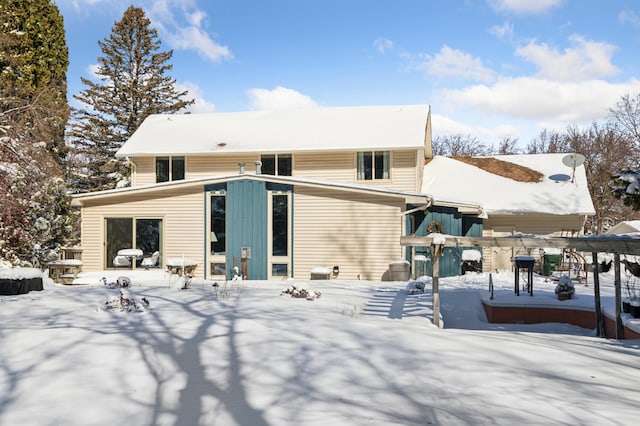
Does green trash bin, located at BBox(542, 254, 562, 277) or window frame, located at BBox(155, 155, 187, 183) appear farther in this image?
window frame, located at BBox(155, 155, 187, 183)

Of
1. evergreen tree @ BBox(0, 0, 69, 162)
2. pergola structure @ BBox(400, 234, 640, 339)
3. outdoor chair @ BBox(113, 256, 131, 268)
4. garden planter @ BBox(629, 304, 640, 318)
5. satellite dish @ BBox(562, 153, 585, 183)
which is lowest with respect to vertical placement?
garden planter @ BBox(629, 304, 640, 318)

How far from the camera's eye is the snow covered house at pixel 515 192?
65.1 ft

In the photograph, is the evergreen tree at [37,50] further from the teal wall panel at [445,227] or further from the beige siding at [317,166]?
the teal wall panel at [445,227]

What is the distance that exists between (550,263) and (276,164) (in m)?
10.4

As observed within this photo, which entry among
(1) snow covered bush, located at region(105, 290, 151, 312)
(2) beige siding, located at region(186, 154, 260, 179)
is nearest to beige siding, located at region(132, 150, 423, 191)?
(2) beige siding, located at region(186, 154, 260, 179)

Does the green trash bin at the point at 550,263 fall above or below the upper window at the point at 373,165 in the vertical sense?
below

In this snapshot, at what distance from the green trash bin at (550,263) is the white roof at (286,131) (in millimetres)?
5658

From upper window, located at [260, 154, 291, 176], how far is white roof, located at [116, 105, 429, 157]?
15.9 inches

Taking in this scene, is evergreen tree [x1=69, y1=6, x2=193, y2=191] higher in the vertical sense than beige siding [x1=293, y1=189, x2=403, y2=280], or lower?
higher

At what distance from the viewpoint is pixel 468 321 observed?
10680 millimetres

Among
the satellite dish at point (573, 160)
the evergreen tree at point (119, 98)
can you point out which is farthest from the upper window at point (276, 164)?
the evergreen tree at point (119, 98)

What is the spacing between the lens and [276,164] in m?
19.2

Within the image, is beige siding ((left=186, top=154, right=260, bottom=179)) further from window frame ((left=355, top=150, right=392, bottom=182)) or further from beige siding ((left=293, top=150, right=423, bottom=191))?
window frame ((left=355, top=150, right=392, bottom=182))

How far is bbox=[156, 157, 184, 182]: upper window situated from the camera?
1986cm
